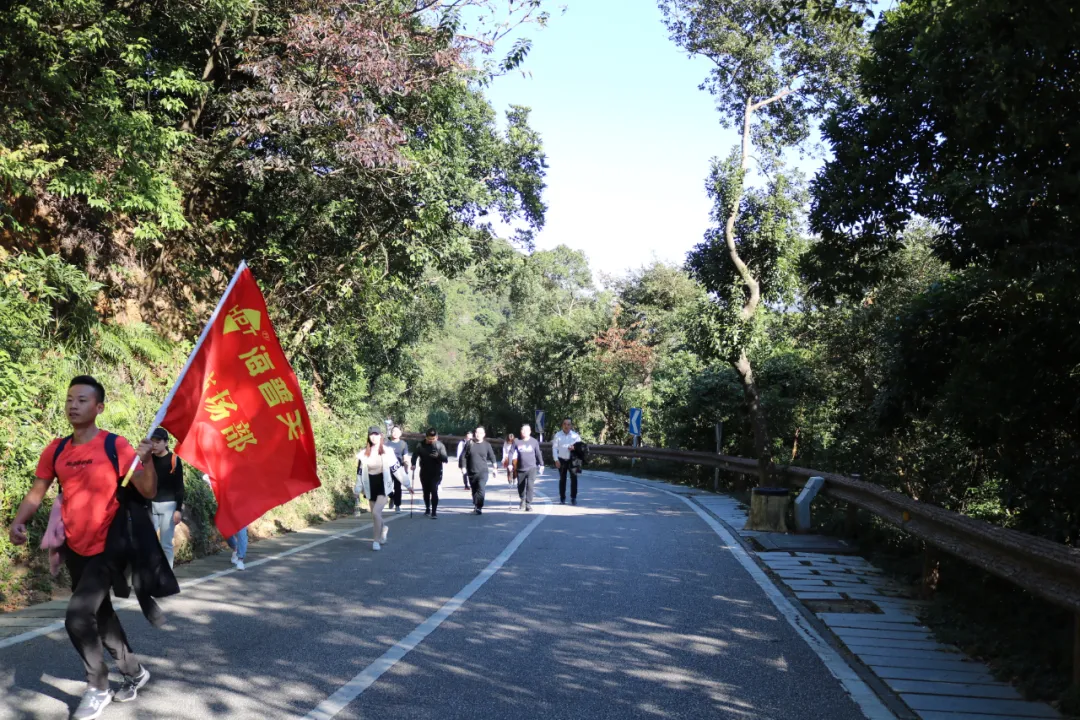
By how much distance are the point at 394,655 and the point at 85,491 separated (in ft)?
7.58

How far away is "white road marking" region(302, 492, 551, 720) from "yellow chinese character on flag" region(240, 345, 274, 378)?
2197 mm

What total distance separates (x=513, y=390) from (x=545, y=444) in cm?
844

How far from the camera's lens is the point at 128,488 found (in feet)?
19.5

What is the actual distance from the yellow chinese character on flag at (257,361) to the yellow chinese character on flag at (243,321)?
15 centimetres

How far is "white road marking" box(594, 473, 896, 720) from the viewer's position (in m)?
5.94

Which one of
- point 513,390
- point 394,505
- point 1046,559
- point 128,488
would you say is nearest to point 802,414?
point 394,505

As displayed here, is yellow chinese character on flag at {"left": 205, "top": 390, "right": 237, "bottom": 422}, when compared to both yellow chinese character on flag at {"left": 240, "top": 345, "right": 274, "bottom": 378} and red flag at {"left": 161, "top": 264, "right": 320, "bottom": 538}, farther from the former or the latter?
yellow chinese character on flag at {"left": 240, "top": 345, "right": 274, "bottom": 378}

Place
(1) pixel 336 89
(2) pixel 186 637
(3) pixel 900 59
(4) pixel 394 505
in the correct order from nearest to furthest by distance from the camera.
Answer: (2) pixel 186 637
(3) pixel 900 59
(1) pixel 336 89
(4) pixel 394 505

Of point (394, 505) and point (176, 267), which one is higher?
point (176, 267)

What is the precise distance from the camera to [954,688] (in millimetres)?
6371

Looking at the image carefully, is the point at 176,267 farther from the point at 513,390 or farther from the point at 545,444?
the point at 513,390

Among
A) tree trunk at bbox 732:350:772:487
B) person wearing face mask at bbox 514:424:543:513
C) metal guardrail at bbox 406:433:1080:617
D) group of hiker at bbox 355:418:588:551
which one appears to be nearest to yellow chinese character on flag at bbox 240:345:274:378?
metal guardrail at bbox 406:433:1080:617

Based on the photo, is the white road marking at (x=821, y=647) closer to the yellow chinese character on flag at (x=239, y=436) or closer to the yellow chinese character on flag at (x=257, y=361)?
the yellow chinese character on flag at (x=239, y=436)

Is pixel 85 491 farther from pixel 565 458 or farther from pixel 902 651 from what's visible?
pixel 565 458
